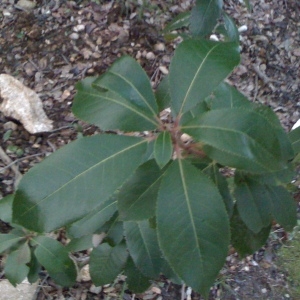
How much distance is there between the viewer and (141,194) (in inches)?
43.1

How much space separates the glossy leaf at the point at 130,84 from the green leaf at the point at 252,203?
31 centimetres

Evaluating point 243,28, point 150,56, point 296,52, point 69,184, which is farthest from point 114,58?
point 69,184

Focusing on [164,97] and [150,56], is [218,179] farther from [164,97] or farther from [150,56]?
[150,56]

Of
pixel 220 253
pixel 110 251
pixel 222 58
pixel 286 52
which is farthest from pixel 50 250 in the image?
pixel 286 52

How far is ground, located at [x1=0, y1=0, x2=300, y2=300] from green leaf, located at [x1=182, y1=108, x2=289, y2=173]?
1.21 meters

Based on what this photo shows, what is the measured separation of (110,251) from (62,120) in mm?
890

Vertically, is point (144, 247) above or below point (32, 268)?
above

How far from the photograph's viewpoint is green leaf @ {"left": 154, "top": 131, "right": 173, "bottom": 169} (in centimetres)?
97

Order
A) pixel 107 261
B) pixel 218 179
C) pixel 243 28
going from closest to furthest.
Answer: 1. pixel 218 179
2. pixel 107 261
3. pixel 243 28

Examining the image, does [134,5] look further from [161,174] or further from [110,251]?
[161,174]

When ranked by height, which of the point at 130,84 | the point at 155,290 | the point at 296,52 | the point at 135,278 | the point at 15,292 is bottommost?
the point at 155,290

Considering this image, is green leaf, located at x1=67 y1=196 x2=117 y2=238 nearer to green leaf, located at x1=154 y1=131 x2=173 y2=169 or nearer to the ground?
green leaf, located at x1=154 y1=131 x2=173 y2=169

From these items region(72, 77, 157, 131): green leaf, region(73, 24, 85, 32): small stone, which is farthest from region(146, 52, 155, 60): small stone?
region(72, 77, 157, 131): green leaf

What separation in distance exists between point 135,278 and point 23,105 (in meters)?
0.98
